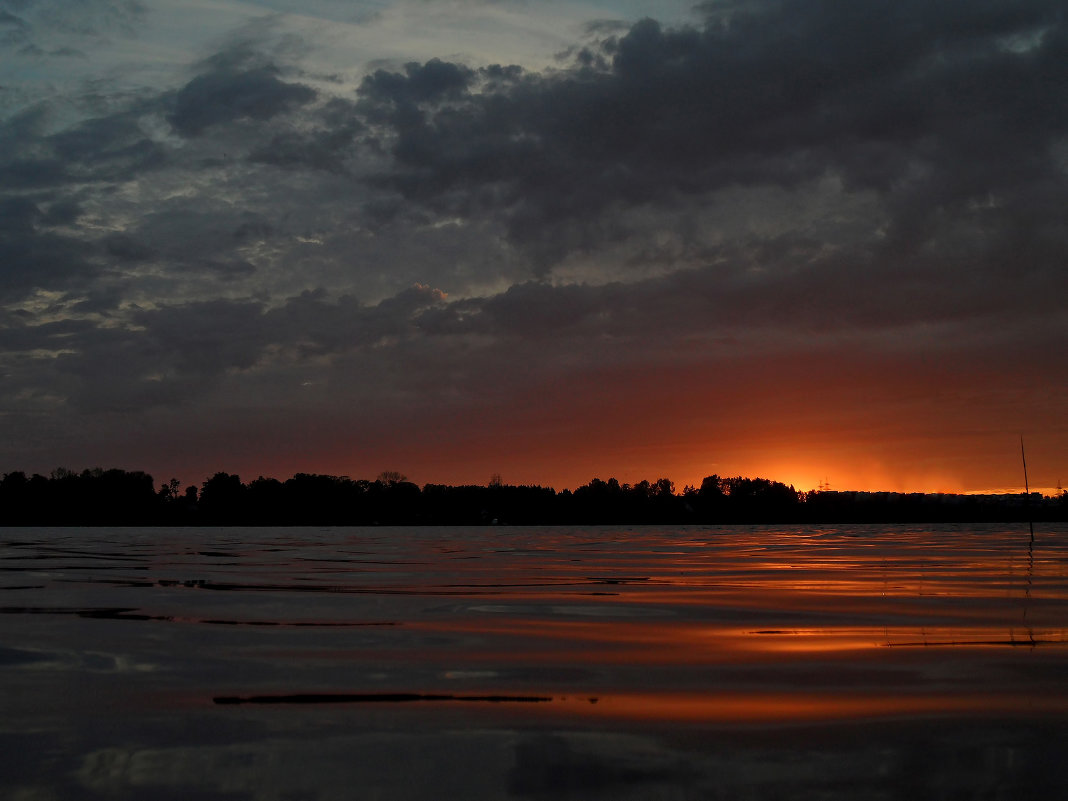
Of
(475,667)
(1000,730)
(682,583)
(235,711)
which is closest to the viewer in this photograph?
(1000,730)

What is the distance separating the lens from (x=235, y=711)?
727 centimetres

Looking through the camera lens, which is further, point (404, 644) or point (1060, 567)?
point (1060, 567)

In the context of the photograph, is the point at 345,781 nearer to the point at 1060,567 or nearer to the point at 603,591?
the point at 603,591

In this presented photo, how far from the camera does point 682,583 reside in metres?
22.1

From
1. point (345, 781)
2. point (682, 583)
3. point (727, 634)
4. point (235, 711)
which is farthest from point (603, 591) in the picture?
point (345, 781)

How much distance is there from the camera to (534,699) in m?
7.77

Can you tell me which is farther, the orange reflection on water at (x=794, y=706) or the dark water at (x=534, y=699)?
the orange reflection on water at (x=794, y=706)

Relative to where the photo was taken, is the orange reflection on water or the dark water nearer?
the dark water

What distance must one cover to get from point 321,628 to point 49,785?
7.28m

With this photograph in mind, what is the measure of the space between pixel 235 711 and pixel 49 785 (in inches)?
79.6

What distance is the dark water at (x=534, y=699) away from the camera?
17.8 ft

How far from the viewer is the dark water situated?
5438 millimetres

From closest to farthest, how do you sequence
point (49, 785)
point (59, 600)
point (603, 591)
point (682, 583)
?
point (49, 785)
point (59, 600)
point (603, 591)
point (682, 583)

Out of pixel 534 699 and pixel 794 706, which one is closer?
pixel 794 706
